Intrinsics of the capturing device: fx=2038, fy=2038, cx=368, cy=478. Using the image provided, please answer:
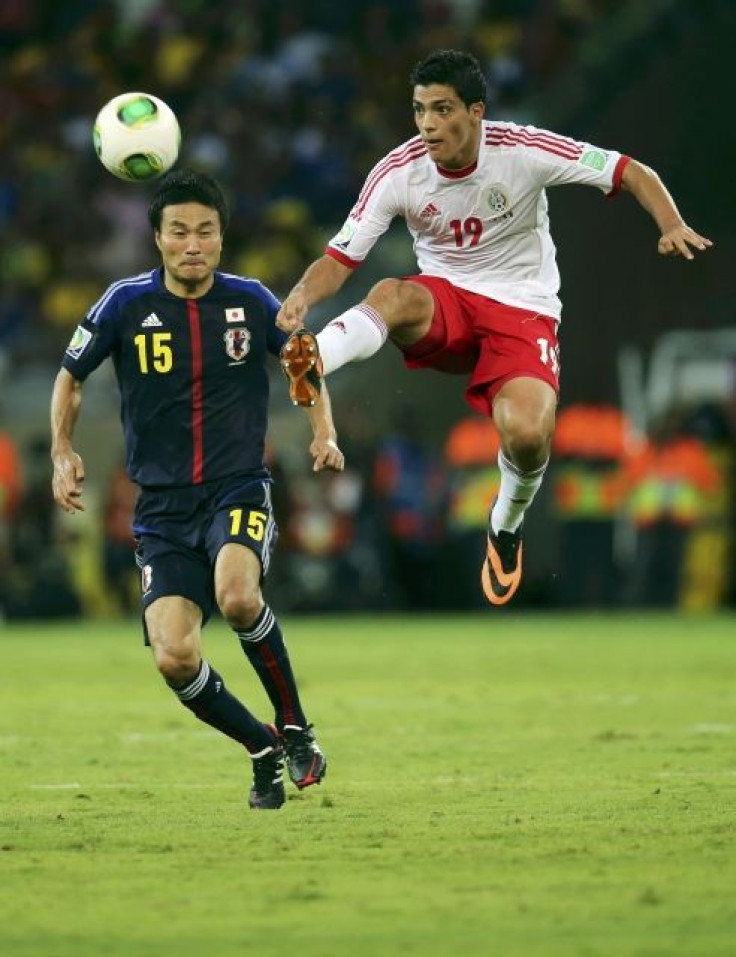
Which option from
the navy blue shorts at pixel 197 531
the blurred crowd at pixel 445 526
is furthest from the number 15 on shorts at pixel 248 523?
the blurred crowd at pixel 445 526

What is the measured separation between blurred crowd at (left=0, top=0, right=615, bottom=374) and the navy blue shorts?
40.2ft

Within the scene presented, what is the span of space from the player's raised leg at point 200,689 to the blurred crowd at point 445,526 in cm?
1122

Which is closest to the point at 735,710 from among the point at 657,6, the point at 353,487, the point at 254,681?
the point at 254,681

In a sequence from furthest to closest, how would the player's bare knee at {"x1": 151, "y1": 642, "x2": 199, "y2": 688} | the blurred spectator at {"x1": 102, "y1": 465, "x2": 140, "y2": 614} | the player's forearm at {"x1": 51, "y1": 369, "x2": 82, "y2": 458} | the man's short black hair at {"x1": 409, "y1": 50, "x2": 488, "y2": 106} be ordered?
the blurred spectator at {"x1": 102, "y1": 465, "x2": 140, "y2": 614} → the man's short black hair at {"x1": 409, "y1": 50, "x2": 488, "y2": 106} → the player's forearm at {"x1": 51, "y1": 369, "x2": 82, "y2": 458} → the player's bare knee at {"x1": 151, "y1": 642, "x2": 199, "y2": 688}

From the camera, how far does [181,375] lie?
7.28m

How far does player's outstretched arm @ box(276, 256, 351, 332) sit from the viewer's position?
7.18 m

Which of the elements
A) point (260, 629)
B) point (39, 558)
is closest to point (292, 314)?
point (260, 629)

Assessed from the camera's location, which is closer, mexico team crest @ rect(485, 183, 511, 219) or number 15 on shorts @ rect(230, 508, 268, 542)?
number 15 on shorts @ rect(230, 508, 268, 542)

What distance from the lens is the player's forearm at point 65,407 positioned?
720 centimetres

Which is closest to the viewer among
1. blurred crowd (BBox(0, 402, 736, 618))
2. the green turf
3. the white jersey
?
the green turf

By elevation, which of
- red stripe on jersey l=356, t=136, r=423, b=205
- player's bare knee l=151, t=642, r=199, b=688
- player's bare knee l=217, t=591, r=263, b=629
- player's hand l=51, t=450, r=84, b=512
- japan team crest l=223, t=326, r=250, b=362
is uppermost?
red stripe on jersey l=356, t=136, r=423, b=205

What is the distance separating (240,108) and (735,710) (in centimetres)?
1180

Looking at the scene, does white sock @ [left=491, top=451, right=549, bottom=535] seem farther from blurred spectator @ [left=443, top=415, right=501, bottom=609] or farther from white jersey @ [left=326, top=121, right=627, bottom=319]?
blurred spectator @ [left=443, top=415, right=501, bottom=609]

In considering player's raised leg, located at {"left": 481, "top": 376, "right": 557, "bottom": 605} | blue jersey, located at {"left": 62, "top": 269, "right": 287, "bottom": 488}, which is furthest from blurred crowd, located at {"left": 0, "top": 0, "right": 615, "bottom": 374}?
blue jersey, located at {"left": 62, "top": 269, "right": 287, "bottom": 488}
